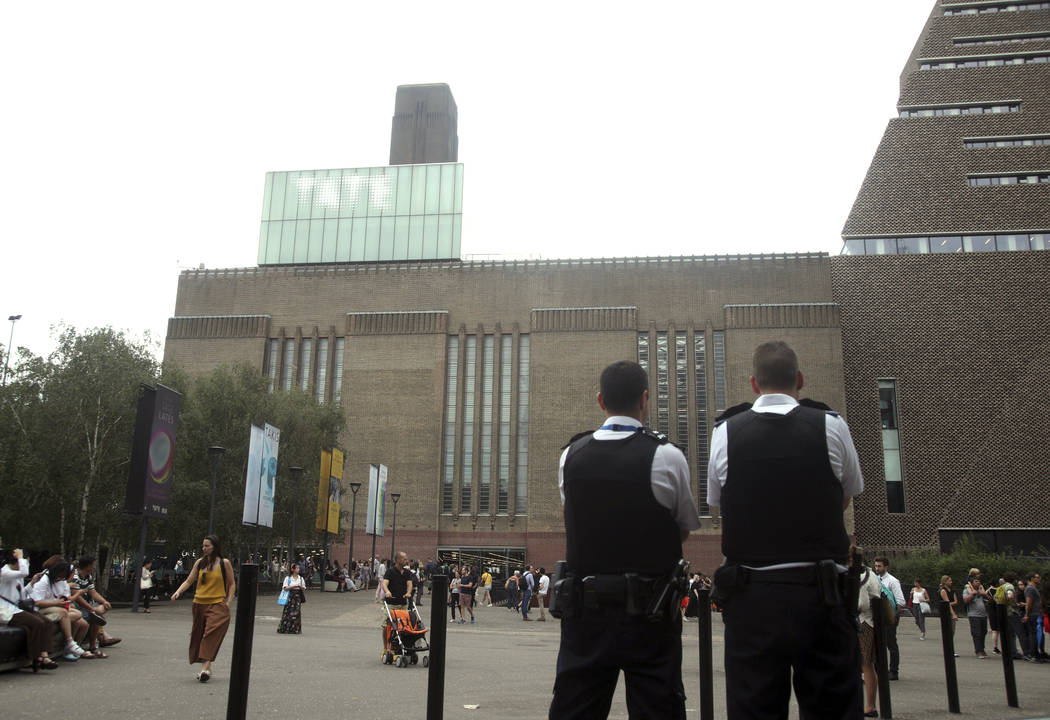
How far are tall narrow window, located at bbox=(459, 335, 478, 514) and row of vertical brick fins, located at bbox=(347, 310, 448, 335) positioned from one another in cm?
227

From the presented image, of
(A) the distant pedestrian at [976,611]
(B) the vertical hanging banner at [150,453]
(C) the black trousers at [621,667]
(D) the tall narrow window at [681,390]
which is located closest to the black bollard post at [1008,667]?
(C) the black trousers at [621,667]

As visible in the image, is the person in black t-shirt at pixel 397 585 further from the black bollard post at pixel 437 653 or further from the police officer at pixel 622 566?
the police officer at pixel 622 566

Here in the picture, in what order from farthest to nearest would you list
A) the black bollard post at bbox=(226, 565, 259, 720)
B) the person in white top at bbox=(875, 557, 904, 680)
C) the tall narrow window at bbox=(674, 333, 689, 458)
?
1. the tall narrow window at bbox=(674, 333, 689, 458)
2. the person in white top at bbox=(875, 557, 904, 680)
3. the black bollard post at bbox=(226, 565, 259, 720)

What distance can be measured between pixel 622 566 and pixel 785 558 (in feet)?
2.40

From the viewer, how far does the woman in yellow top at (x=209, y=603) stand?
10203mm

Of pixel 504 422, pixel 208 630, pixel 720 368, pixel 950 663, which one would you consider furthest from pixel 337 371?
pixel 950 663

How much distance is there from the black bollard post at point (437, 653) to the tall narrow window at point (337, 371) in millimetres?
53656

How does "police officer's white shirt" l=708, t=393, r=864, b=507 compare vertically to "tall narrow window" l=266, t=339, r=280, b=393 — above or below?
below

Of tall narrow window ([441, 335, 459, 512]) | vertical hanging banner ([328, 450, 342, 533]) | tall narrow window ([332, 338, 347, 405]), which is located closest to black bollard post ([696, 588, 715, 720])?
vertical hanging banner ([328, 450, 342, 533])

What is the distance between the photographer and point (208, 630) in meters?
10.2

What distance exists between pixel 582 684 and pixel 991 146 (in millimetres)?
59895

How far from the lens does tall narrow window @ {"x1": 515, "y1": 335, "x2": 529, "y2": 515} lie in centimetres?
5597

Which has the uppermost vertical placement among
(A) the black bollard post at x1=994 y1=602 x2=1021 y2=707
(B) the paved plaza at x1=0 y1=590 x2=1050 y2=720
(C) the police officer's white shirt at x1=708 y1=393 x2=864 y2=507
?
(C) the police officer's white shirt at x1=708 y1=393 x2=864 y2=507

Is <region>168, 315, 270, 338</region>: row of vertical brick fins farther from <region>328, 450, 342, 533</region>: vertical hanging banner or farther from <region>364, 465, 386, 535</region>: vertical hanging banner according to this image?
<region>364, 465, 386, 535</region>: vertical hanging banner
